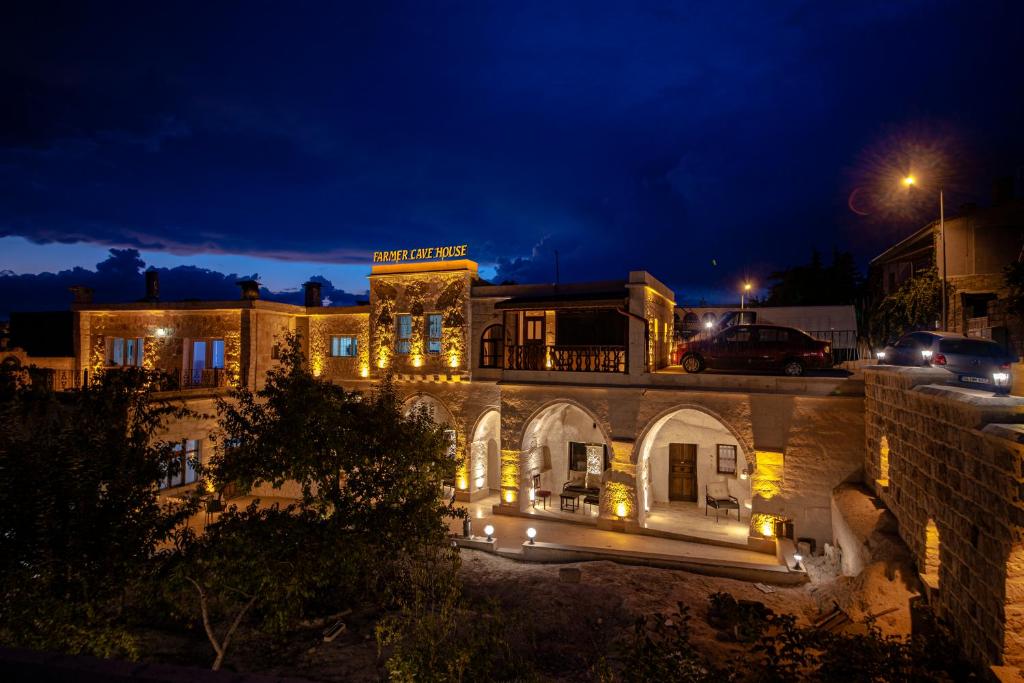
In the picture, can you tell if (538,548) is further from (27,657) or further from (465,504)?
(27,657)

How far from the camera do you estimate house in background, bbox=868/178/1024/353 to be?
17719 mm

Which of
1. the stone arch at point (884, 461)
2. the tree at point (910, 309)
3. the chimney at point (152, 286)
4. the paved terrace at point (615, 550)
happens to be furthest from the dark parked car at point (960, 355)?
the chimney at point (152, 286)

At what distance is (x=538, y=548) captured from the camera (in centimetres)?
1411

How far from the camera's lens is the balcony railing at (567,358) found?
1677cm

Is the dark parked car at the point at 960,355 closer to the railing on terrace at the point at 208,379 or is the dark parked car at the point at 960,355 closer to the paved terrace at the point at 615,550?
the paved terrace at the point at 615,550

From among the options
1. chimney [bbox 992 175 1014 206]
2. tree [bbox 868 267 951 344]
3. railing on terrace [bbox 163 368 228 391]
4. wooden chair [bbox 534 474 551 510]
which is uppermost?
chimney [bbox 992 175 1014 206]

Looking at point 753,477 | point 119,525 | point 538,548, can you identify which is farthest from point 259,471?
point 753,477

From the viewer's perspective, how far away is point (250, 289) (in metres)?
21.1

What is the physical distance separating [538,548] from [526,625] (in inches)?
153

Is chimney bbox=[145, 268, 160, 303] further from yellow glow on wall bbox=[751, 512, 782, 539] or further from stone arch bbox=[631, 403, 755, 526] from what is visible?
yellow glow on wall bbox=[751, 512, 782, 539]

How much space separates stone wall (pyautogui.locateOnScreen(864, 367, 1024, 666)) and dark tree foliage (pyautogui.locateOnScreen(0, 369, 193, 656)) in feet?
33.0

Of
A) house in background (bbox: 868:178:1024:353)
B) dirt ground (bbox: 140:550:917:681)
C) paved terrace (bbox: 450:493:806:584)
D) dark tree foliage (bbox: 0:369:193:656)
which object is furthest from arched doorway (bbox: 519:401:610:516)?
dark tree foliage (bbox: 0:369:193:656)

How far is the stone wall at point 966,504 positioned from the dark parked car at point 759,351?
486cm

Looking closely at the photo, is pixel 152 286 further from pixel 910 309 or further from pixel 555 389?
pixel 910 309
